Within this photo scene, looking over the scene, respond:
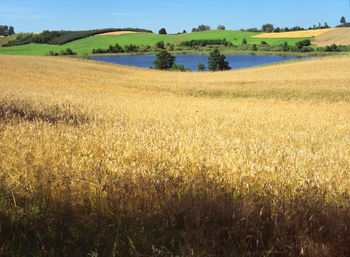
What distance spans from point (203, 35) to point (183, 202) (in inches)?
5181

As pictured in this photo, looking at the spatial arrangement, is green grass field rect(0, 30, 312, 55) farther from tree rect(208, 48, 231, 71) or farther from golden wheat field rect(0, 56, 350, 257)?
golden wheat field rect(0, 56, 350, 257)

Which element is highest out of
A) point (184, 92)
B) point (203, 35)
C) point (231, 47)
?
point (203, 35)

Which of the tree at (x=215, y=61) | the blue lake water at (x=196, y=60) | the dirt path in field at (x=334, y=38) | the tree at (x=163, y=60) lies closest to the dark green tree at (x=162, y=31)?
the blue lake water at (x=196, y=60)

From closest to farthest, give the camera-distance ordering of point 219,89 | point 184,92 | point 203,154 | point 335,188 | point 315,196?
point 315,196
point 335,188
point 203,154
point 184,92
point 219,89

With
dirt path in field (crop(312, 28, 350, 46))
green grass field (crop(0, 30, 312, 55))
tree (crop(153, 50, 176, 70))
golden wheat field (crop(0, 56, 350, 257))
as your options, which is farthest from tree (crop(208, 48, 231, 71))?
golden wheat field (crop(0, 56, 350, 257))

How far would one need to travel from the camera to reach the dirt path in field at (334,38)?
85963mm

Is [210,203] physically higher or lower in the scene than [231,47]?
lower

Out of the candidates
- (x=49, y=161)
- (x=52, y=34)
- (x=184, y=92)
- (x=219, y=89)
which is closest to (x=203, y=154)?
(x=49, y=161)

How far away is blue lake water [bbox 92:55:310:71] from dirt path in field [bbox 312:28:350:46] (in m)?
21.6

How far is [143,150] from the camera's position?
436cm

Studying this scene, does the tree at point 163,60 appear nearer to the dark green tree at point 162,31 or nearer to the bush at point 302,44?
the bush at point 302,44

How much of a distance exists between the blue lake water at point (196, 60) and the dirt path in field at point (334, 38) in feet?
71.0

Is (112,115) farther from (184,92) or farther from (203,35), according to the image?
(203,35)

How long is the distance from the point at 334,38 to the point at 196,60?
150 ft
